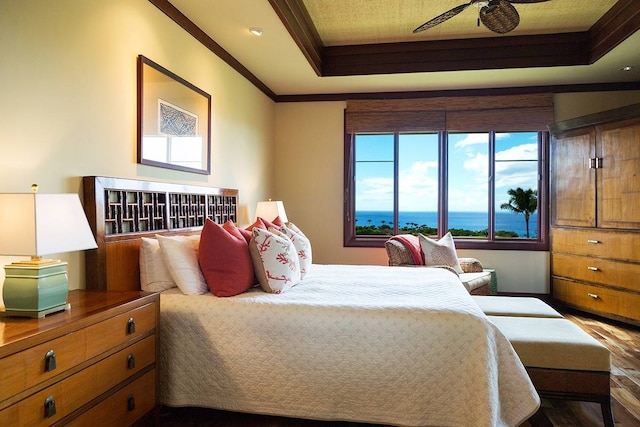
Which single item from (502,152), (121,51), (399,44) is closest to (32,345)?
(121,51)

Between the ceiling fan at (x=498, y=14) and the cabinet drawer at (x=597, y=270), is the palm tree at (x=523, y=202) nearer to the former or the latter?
the cabinet drawer at (x=597, y=270)

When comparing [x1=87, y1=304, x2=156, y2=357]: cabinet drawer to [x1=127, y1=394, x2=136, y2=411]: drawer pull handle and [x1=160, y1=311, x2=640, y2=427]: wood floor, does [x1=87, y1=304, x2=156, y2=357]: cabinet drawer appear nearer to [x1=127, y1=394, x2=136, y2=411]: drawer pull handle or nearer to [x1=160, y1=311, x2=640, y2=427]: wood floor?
[x1=127, y1=394, x2=136, y2=411]: drawer pull handle

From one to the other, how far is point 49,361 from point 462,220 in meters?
4.62

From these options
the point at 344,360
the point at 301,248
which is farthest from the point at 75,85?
the point at 344,360

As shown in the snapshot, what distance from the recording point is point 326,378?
6.88 ft

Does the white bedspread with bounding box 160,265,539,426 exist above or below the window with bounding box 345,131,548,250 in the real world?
below

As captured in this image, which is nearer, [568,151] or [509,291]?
[568,151]

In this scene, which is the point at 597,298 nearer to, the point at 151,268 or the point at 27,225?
the point at 151,268

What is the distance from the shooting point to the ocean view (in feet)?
16.7

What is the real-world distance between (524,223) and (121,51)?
14.9ft

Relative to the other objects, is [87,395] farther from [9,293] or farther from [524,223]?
[524,223]

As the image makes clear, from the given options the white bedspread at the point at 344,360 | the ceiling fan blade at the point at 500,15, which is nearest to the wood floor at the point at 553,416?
the white bedspread at the point at 344,360

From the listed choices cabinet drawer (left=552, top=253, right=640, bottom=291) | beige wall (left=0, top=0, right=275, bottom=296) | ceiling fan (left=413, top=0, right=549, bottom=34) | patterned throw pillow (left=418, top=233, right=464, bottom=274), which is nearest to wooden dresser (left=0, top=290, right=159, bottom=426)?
beige wall (left=0, top=0, right=275, bottom=296)

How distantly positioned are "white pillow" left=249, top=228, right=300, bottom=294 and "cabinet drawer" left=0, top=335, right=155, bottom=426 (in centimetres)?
70
